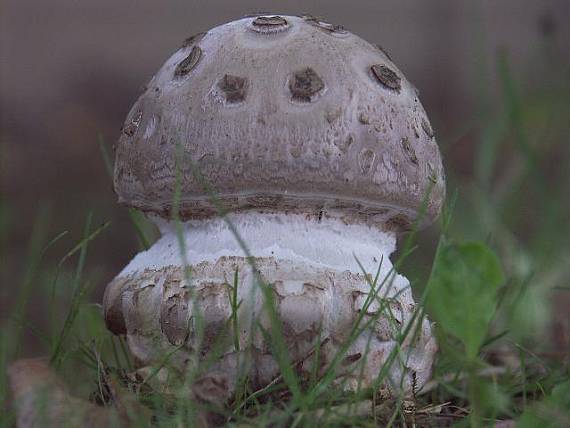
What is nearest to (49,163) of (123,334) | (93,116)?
(93,116)

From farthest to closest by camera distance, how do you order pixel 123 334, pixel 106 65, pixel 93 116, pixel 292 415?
pixel 106 65
pixel 93 116
pixel 123 334
pixel 292 415

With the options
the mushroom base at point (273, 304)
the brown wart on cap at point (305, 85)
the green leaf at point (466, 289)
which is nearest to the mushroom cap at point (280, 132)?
the brown wart on cap at point (305, 85)

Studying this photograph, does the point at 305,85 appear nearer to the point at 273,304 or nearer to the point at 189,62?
the point at 189,62

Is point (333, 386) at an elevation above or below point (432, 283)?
below

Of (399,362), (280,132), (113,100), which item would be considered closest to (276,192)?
(280,132)

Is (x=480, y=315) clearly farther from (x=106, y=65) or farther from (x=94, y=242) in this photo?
(x=106, y=65)

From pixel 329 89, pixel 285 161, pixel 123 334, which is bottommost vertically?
pixel 123 334

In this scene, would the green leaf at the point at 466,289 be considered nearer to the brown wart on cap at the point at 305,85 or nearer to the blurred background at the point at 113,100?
the brown wart on cap at the point at 305,85
